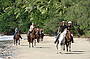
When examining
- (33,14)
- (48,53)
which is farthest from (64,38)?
(33,14)

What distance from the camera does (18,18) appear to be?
201 ft

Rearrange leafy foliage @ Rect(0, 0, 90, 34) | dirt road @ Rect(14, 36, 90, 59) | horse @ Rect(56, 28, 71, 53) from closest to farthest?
dirt road @ Rect(14, 36, 90, 59)
horse @ Rect(56, 28, 71, 53)
leafy foliage @ Rect(0, 0, 90, 34)

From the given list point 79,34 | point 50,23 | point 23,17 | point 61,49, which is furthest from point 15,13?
point 61,49

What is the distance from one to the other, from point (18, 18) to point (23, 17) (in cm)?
170

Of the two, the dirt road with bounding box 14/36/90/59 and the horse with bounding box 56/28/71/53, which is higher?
the horse with bounding box 56/28/71/53

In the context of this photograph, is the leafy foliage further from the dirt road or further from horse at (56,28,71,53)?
horse at (56,28,71,53)

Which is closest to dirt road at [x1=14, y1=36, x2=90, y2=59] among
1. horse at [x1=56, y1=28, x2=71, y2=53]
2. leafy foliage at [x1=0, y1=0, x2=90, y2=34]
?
horse at [x1=56, y1=28, x2=71, y2=53]

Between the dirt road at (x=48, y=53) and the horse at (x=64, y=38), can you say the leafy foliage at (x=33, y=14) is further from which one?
the horse at (x=64, y=38)

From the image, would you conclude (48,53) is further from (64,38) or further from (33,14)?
(33,14)

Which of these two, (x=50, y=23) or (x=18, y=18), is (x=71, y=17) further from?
(x=18, y=18)

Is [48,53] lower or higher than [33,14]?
lower

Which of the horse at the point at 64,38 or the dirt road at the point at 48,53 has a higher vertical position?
the horse at the point at 64,38

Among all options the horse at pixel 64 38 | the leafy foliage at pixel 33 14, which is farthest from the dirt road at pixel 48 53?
the leafy foliage at pixel 33 14

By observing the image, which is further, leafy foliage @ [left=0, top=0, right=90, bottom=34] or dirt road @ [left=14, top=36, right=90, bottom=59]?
leafy foliage @ [left=0, top=0, right=90, bottom=34]
